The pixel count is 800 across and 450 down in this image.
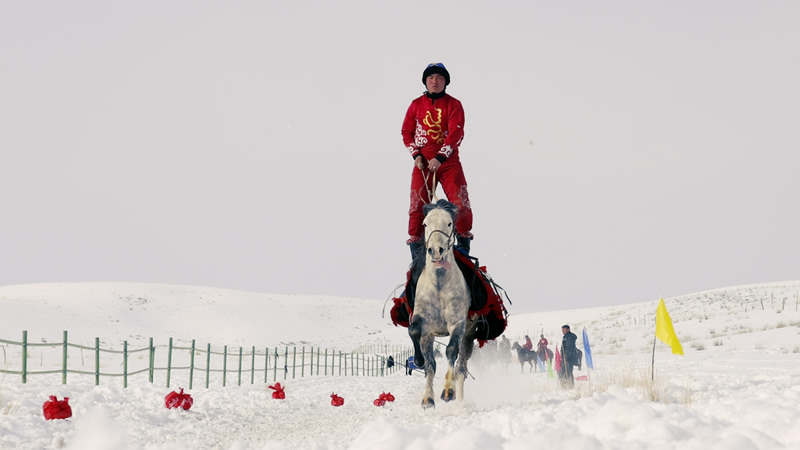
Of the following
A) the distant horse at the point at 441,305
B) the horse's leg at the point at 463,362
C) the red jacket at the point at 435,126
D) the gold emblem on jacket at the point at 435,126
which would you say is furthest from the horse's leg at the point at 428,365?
the gold emblem on jacket at the point at 435,126

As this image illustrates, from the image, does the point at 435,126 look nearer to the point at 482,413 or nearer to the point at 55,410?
the point at 482,413

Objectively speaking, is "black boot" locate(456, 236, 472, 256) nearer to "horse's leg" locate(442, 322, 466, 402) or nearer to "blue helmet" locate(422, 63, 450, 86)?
"horse's leg" locate(442, 322, 466, 402)

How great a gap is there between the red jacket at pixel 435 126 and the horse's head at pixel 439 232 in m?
1.18

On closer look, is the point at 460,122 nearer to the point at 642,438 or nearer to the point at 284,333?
the point at 642,438

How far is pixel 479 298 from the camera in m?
8.62

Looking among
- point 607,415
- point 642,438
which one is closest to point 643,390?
point 607,415

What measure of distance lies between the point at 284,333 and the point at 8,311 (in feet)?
97.5

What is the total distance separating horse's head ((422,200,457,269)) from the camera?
743 cm

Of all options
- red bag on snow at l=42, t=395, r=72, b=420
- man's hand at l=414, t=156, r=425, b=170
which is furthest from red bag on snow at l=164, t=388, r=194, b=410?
man's hand at l=414, t=156, r=425, b=170

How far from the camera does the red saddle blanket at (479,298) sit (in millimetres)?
8516

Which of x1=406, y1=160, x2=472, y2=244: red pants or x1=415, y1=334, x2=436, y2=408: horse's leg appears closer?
x1=415, y1=334, x2=436, y2=408: horse's leg

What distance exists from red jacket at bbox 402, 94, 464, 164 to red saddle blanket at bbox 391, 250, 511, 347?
1491 millimetres

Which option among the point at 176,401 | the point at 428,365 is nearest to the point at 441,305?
the point at 428,365

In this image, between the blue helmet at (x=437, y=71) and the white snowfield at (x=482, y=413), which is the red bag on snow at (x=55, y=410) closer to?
the white snowfield at (x=482, y=413)
